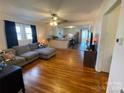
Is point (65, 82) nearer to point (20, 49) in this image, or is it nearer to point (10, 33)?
point (20, 49)

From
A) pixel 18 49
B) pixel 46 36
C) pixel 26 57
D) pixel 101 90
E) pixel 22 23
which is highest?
pixel 22 23

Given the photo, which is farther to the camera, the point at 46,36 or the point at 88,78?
the point at 46,36

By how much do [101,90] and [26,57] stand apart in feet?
9.81

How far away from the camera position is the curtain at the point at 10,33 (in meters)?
3.99

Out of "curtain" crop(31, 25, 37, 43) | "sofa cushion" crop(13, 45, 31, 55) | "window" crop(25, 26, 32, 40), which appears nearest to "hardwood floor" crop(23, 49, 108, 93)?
"sofa cushion" crop(13, 45, 31, 55)

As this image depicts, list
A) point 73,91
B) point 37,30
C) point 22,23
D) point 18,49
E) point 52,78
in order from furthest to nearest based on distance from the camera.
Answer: point 37,30, point 22,23, point 18,49, point 52,78, point 73,91

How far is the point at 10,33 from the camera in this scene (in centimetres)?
415

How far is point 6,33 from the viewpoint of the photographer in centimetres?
397

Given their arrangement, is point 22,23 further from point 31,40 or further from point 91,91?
point 91,91

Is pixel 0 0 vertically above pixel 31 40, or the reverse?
pixel 0 0

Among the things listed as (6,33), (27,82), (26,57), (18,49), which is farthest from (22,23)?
(27,82)

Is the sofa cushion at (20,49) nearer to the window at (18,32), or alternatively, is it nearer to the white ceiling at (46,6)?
the window at (18,32)

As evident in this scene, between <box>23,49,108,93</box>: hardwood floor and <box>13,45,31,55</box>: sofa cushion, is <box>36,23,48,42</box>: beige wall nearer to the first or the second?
<box>13,45,31,55</box>: sofa cushion

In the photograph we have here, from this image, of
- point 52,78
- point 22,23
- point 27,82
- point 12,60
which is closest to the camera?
point 27,82
